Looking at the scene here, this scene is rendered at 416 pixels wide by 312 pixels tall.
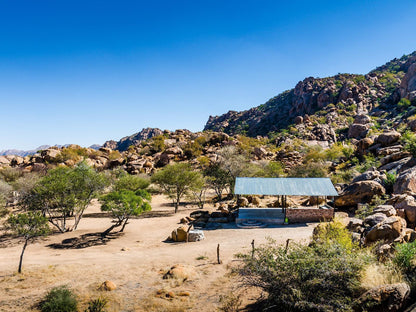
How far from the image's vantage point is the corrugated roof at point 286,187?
24.1 metres

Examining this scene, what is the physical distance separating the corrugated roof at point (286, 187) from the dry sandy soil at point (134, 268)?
11.5 feet

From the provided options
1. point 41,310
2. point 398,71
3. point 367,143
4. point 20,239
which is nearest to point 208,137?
point 367,143

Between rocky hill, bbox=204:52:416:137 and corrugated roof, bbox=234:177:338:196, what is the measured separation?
63040 mm

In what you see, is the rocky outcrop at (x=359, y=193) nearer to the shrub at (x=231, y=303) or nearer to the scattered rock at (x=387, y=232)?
the scattered rock at (x=387, y=232)

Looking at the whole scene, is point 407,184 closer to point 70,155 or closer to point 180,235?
point 180,235

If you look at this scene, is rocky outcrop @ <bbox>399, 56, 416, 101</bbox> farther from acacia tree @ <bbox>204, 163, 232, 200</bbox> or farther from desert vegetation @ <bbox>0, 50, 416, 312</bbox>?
acacia tree @ <bbox>204, 163, 232, 200</bbox>

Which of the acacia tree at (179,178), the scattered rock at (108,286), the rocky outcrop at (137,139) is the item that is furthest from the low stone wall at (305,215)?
the rocky outcrop at (137,139)

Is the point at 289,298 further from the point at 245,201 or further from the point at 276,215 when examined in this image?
the point at 245,201

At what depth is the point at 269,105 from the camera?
15512 centimetres

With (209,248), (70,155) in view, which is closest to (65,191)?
(209,248)

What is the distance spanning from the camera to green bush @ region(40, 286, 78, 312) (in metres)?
9.79

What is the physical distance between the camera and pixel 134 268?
14.3m

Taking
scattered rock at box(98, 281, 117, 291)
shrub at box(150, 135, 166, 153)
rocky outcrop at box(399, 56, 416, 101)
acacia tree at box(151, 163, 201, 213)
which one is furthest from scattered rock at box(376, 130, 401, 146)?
shrub at box(150, 135, 166, 153)

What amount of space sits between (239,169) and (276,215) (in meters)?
17.0
